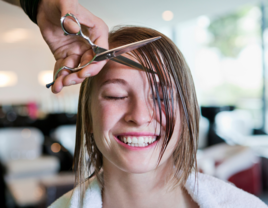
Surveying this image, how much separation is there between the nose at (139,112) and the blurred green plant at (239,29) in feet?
15.2

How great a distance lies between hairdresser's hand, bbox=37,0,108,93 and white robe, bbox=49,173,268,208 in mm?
359

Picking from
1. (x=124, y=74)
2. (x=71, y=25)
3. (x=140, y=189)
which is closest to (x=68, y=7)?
(x=71, y=25)

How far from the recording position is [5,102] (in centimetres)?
511

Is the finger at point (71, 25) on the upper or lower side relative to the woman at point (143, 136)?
upper

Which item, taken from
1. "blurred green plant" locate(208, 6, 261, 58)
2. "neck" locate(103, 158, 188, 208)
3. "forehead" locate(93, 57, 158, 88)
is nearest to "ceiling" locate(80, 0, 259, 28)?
"forehead" locate(93, 57, 158, 88)

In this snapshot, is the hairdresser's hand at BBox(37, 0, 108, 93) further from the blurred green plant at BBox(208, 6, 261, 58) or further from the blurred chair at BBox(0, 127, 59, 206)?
the blurred green plant at BBox(208, 6, 261, 58)

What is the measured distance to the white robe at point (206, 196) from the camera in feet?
2.46

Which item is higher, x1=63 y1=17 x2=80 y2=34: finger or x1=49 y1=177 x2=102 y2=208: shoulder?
x1=63 y1=17 x2=80 y2=34: finger

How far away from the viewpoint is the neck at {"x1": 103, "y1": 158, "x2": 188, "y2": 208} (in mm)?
697

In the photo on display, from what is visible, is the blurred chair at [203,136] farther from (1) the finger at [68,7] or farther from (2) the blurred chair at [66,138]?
(1) the finger at [68,7]

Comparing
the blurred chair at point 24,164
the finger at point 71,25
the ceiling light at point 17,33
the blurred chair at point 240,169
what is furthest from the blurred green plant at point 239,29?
the finger at point 71,25

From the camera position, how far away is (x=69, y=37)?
0.59 metres

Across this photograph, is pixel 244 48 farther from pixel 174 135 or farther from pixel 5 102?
pixel 174 135

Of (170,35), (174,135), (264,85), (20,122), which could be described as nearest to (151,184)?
(174,135)
